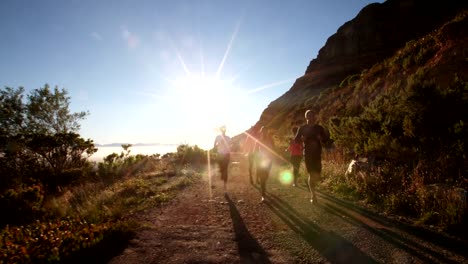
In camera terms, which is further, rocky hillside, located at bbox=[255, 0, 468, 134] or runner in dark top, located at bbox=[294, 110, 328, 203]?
rocky hillside, located at bbox=[255, 0, 468, 134]

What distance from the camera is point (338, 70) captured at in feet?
178

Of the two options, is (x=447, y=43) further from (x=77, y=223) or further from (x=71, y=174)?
(x=71, y=174)

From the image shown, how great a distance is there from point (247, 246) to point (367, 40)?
62.8 metres

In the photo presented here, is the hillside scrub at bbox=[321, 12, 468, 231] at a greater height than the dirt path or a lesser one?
→ greater

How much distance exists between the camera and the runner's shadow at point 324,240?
3.64 meters

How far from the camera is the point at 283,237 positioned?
4.58 metres

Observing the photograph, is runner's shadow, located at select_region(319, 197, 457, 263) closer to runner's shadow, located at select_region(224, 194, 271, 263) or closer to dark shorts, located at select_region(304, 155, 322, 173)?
dark shorts, located at select_region(304, 155, 322, 173)

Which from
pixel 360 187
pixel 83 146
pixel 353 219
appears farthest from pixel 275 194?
pixel 83 146

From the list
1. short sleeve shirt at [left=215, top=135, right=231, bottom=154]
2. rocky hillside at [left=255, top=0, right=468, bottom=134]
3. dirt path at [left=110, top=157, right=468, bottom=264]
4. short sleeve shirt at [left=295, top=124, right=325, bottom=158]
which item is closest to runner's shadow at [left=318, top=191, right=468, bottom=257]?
dirt path at [left=110, top=157, right=468, bottom=264]

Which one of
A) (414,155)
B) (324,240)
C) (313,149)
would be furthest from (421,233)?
(414,155)

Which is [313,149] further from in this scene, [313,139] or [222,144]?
[222,144]

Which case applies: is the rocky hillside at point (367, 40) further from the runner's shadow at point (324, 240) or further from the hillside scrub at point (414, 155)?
the runner's shadow at point (324, 240)

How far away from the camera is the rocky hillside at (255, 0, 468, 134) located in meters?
49.6

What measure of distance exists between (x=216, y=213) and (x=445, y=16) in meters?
60.3
